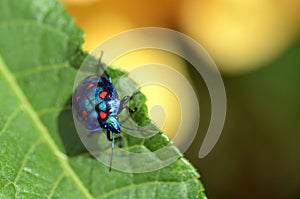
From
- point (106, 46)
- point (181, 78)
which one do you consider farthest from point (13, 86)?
point (181, 78)

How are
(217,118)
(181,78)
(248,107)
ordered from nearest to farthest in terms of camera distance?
(217,118) < (181,78) < (248,107)

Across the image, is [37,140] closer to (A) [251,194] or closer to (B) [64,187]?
(B) [64,187]

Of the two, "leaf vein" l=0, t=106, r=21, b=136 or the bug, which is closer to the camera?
"leaf vein" l=0, t=106, r=21, b=136

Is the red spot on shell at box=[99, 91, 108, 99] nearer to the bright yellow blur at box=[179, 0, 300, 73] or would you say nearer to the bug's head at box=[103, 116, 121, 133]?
the bug's head at box=[103, 116, 121, 133]

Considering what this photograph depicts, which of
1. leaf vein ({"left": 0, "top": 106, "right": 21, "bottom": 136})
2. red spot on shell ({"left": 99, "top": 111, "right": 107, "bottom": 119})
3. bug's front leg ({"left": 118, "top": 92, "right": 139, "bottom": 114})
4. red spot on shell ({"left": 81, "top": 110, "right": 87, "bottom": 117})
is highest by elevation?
bug's front leg ({"left": 118, "top": 92, "right": 139, "bottom": 114})

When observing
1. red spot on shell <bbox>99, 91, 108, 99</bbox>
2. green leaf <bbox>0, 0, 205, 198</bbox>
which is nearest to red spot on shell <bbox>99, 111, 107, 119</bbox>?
red spot on shell <bbox>99, 91, 108, 99</bbox>
